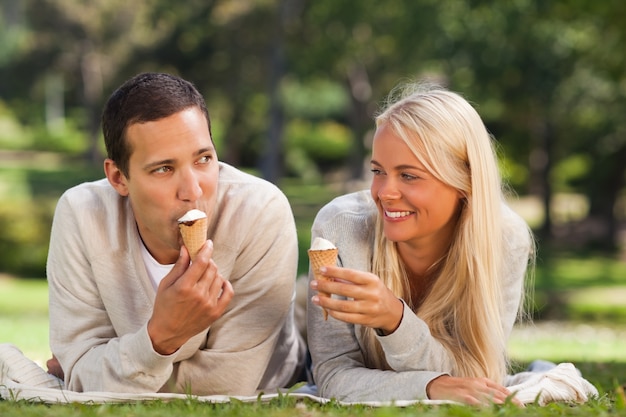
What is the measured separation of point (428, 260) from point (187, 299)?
155 cm

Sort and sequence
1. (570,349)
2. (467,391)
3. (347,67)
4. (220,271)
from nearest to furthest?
(467,391)
(220,271)
(570,349)
(347,67)

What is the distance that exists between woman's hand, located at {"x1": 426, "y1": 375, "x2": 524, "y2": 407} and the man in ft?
3.31

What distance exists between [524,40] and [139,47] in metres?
20.3

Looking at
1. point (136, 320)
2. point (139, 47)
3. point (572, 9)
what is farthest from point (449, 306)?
point (139, 47)

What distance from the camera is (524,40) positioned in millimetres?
26859

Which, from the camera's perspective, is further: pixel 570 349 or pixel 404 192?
pixel 570 349

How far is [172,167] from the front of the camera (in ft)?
14.4

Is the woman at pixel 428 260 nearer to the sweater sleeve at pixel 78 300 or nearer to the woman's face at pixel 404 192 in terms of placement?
the woman's face at pixel 404 192

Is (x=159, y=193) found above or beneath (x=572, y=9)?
beneath

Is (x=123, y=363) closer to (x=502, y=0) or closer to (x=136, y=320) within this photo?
(x=136, y=320)

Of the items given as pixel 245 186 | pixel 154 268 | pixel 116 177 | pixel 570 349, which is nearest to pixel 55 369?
pixel 154 268

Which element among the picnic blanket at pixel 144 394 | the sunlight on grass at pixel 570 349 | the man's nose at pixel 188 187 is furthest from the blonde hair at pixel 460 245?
the sunlight on grass at pixel 570 349

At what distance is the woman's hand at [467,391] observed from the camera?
162 inches

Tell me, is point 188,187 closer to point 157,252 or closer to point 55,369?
point 157,252
